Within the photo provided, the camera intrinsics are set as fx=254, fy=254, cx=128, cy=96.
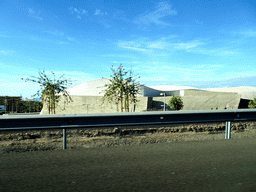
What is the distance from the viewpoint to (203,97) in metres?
77.7

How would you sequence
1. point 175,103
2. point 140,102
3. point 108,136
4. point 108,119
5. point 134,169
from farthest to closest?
point 175,103, point 140,102, point 108,136, point 108,119, point 134,169

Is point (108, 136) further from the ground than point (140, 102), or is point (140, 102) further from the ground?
point (140, 102)

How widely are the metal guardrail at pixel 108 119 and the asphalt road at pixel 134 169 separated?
65 cm

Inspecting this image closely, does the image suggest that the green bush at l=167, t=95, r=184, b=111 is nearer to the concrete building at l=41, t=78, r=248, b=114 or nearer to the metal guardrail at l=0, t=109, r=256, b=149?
the concrete building at l=41, t=78, r=248, b=114

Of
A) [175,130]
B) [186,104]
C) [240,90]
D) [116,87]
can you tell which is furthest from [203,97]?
[175,130]

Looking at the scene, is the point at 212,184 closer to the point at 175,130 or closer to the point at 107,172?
the point at 107,172

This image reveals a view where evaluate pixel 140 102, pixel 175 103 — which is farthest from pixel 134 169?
pixel 175 103

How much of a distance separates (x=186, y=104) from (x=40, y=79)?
65367mm

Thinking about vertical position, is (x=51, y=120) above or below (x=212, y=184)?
above

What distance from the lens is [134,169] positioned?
386 cm

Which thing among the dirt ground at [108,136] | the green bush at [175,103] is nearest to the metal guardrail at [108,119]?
the dirt ground at [108,136]

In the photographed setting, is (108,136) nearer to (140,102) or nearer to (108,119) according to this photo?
(108,119)

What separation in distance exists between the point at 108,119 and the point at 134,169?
2199 millimetres

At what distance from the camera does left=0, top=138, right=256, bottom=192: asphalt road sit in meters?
3.14
